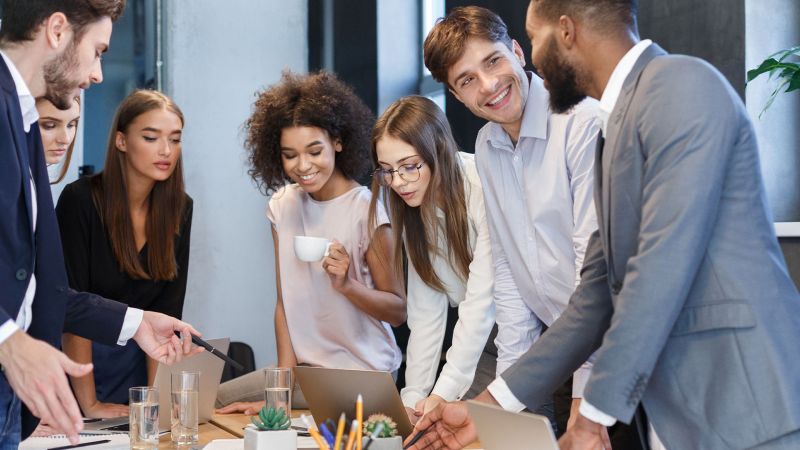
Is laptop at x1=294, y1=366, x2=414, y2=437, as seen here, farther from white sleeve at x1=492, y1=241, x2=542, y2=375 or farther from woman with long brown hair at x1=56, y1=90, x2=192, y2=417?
Answer: woman with long brown hair at x1=56, y1=90, x2=192, y2=417

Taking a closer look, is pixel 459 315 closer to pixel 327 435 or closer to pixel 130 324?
pixel 130 324

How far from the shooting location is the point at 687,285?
1.30 m

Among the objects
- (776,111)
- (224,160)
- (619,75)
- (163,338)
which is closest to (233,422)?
(163,338)

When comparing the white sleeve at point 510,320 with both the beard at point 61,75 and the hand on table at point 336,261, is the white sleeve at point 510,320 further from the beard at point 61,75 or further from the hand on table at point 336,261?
the beard at point 61,75

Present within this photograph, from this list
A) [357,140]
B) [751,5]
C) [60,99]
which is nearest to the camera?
[60,99]

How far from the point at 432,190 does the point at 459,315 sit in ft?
1.22

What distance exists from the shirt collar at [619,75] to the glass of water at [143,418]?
44.9 inches

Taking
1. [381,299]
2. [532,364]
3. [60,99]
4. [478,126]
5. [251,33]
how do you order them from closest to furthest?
[532,364], [60,99], [381,299], [478,126], [251,33]

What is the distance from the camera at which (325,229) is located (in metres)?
3.09

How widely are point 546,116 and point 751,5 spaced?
2.77 feet

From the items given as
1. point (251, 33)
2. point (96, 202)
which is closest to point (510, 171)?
point (96, 202)

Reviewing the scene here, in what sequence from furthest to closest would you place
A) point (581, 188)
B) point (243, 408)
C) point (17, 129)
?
point (243, 408)
point (581, 188)
point (17, 129)

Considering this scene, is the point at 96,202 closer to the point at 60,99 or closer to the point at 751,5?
the point at 60,99

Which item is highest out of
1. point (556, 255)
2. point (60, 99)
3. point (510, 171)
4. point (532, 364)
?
point (60, 99)
